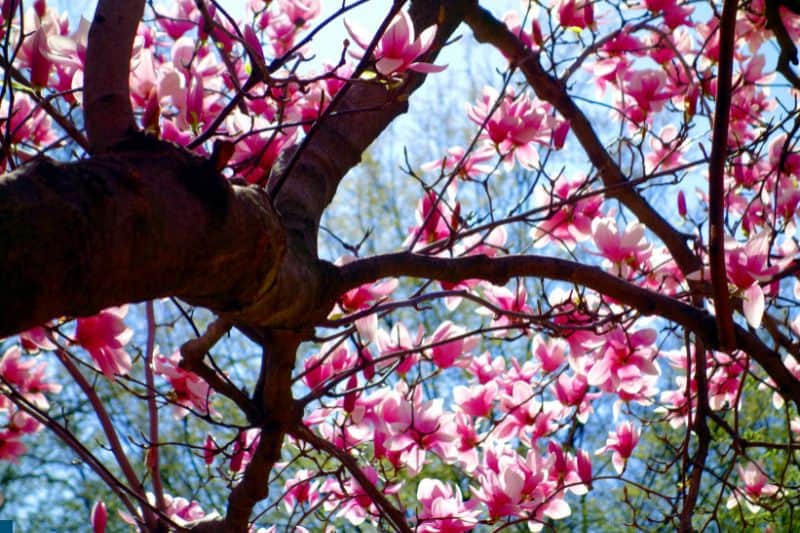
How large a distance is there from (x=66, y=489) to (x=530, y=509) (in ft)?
17.2

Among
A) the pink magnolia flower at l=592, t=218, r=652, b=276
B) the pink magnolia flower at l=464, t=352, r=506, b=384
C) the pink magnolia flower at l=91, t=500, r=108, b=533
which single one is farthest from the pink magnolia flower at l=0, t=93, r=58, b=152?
the pink magnolia flower at l=464, t=352, r=506, b=384

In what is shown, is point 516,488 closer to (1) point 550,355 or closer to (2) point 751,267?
(1) point 550,355

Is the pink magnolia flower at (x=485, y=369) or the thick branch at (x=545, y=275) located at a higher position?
the pink magnolia flower at (x=485, y=369)

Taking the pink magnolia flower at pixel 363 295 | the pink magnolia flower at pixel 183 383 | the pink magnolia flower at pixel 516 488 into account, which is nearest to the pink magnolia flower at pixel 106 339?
the pink magnolia flower at pixel 183 383

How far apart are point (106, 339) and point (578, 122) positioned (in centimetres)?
108

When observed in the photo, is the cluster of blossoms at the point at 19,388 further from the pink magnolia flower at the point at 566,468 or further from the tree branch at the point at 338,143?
the pink magnolia flower at the point at 566,468

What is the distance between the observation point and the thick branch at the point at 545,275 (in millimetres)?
1173

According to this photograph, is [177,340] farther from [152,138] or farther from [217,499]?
[152,138]

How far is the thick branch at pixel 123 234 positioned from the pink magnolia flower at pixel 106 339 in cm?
49

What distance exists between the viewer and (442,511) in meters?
1.73

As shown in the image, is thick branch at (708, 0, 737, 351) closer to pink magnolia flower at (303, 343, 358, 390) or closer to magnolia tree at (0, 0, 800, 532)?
magnolia tree at (0, 0, 800, 532)

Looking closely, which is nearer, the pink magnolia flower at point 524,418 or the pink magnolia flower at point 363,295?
the pink magnolia flower at point 363,295

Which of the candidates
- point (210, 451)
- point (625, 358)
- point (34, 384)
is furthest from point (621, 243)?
point (34, 384)

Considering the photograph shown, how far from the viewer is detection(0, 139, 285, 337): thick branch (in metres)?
0.56
